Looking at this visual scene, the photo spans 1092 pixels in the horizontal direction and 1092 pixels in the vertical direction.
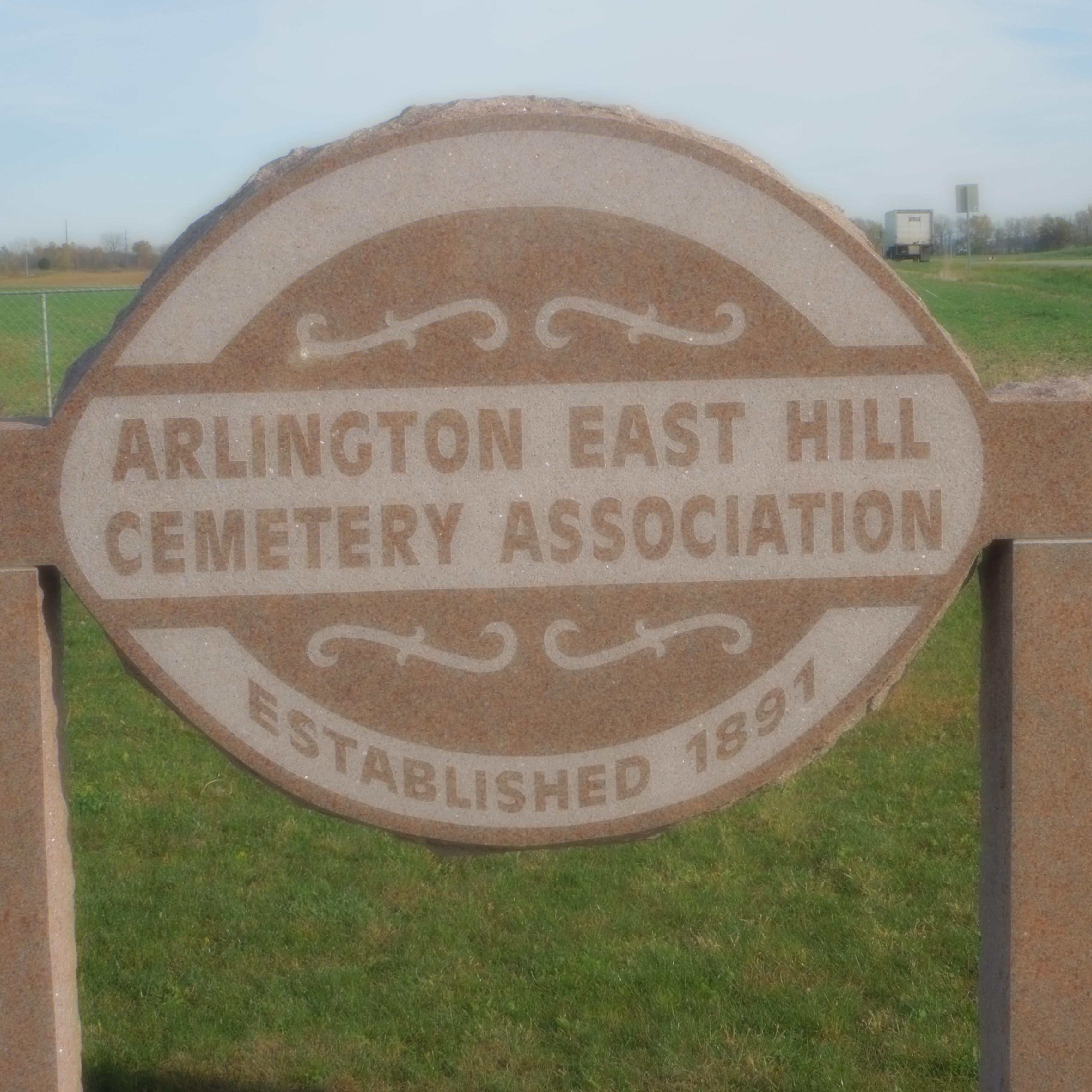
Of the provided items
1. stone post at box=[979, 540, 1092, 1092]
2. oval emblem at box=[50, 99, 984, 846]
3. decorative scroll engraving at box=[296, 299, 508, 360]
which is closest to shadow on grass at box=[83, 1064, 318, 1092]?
oval emblem at box=[50, 99, 984, 846]

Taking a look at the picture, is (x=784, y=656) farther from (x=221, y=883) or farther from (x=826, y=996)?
(x=221, y=883)

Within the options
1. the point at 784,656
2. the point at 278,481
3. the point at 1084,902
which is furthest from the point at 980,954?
the point at 278,481

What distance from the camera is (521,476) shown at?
2.61 meters

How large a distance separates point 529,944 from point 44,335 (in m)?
10.3

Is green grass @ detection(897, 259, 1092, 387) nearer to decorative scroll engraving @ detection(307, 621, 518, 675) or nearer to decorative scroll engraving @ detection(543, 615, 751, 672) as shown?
decorative scroll engraving @ detection(543, 615, 751, 672)

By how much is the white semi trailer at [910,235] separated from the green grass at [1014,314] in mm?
4283

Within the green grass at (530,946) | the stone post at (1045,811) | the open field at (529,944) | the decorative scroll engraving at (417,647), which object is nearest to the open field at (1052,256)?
the open field at (529,944)

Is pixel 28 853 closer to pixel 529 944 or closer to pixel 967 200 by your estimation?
pixel 529 944

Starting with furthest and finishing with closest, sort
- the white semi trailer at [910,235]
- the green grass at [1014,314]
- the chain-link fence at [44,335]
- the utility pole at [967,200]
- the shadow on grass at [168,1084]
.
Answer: the white semi trailer at [910,235] < the utility pole at [967,200] < the green grass at [1014,314] < the chain-link fence at [44,335] < the shadow on grass at [168,1084]

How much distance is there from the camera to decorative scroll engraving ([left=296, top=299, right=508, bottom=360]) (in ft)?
8.47

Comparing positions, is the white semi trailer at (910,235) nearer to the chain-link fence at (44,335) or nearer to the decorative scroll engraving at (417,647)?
the chain-link fence at (44,335)

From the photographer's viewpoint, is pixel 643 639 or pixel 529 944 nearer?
pixel 643 639

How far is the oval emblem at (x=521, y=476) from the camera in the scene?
2.58 meters

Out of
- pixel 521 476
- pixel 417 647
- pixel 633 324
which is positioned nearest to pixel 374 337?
pixel 521 476
